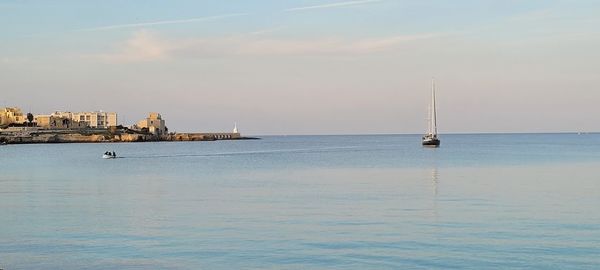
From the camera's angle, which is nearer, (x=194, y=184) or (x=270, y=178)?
(x=194, y=184)

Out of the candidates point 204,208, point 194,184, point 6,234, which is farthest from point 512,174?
point 6,234

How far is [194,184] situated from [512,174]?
70.2 ft

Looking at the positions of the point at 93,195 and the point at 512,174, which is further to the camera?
the point at 512,174

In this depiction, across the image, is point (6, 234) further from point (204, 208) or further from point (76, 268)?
point (204, 208)

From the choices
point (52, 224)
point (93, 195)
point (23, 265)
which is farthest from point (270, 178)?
point (23, 265)

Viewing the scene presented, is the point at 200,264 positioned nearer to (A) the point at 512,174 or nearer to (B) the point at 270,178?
(B) the point at 270,178

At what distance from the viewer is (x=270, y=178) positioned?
50906mm

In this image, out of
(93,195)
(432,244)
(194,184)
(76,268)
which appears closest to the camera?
(76,268)

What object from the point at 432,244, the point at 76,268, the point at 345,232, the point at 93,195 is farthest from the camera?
the point at 93,195

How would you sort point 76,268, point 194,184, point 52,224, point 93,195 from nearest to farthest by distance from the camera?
point 76,268
point 52,224
point 93,195
point 194,184

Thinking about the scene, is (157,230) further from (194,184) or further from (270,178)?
(270,178)

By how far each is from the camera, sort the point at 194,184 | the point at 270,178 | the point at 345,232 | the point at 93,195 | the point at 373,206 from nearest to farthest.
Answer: the point at 345,232 → the point at 373,206 → the point at 93,195 → the point at 194,184 → the point at 270,178

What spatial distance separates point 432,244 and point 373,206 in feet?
32.5

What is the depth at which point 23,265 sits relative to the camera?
18469mm
